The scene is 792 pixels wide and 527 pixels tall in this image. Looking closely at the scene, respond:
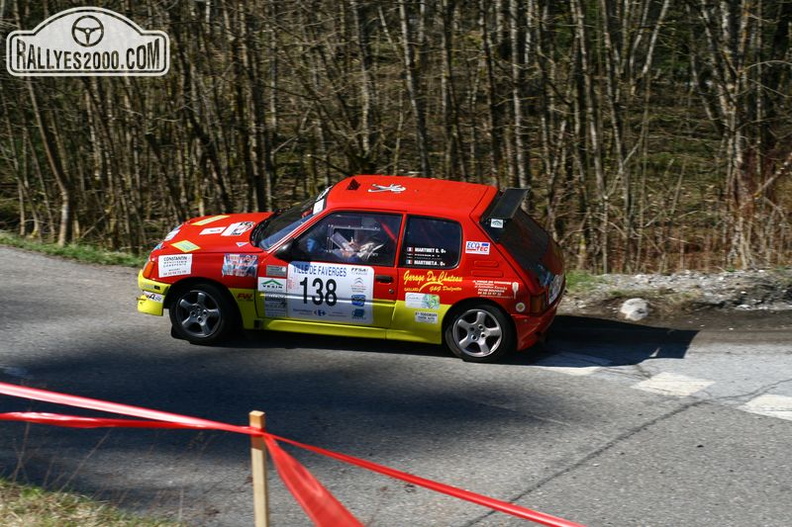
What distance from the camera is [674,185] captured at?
1506 centimetres

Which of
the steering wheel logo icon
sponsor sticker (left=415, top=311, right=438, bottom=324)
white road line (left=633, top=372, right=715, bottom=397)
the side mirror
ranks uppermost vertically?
the steering wheel logo icon

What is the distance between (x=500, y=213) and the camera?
28.7 ft

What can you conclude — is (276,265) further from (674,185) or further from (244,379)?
(674,185)

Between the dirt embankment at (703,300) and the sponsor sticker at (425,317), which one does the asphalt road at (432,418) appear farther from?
the sponsor sticker at (425,317)

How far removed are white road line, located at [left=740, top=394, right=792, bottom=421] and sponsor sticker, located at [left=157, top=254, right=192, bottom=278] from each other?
5173 mm

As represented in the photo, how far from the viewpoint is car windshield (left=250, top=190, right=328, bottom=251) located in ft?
29.3

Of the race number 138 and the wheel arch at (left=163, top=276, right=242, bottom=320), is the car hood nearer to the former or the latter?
the wheel arch at (left=163, top=276, right=242, bottom=320)

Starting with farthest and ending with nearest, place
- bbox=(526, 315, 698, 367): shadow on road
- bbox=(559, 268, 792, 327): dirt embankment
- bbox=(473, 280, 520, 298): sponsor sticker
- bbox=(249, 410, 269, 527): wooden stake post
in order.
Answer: bbox=(559, 268, 792, 327): dirt embankment → bbox=(526, 315, 698, 367): shadow on road → bbox=(473, 280, 520, 298): sponsor sticker → bbox=(249, 410, 269, 527): wooden stake post

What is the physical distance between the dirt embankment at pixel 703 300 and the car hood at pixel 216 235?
3528 mm

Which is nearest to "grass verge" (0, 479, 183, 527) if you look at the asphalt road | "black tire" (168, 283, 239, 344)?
the asphalt road

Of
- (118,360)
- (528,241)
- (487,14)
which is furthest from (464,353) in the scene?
(487,14)

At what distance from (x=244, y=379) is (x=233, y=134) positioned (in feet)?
22.2

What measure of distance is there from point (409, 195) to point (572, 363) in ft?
7.35

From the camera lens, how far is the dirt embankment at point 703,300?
9797 millimetres
